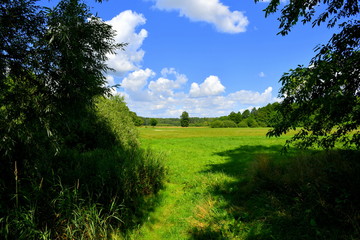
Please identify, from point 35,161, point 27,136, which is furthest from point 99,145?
point 27,136

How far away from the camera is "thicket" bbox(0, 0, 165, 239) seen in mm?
4191

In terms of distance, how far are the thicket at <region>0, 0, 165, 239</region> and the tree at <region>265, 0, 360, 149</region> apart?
16.9ft

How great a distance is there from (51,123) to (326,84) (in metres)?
7.40

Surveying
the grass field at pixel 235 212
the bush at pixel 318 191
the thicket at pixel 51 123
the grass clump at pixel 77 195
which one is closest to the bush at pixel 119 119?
the grass clump at pixel 77 195

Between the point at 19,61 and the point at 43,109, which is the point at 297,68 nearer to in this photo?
the point at 43,109

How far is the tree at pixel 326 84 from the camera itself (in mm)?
3877

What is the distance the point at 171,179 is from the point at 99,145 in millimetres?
6631

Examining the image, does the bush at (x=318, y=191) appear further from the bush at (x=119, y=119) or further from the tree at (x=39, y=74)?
the bush at (x=119, y=119)

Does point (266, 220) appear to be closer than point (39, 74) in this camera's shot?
Yes

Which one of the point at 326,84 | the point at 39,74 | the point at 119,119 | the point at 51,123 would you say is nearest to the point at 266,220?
the point at 326,84

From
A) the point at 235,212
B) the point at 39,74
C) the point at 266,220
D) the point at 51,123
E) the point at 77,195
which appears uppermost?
the point at 39,74

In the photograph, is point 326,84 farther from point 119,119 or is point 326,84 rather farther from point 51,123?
point 119,119

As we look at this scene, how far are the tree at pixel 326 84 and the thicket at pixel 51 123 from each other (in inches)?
203

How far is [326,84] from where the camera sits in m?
4.32
